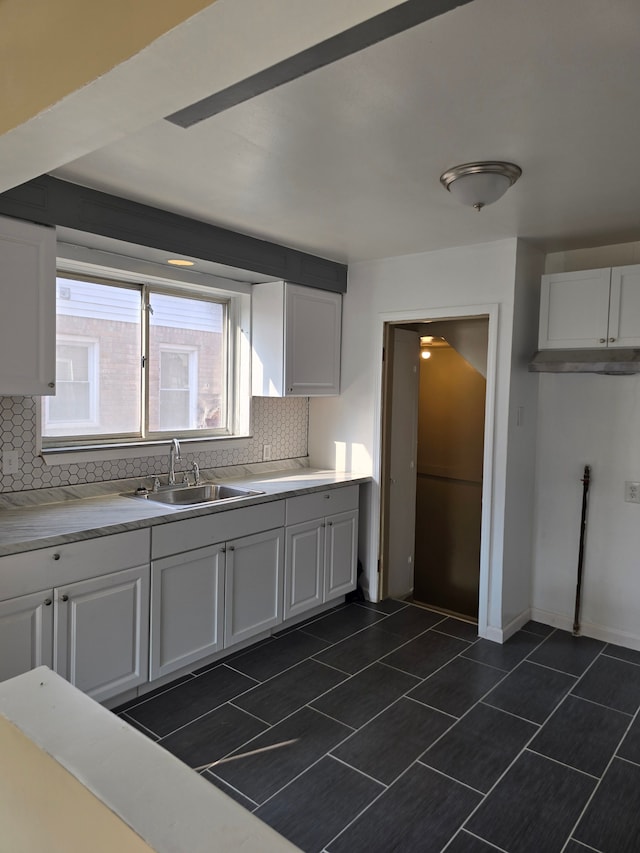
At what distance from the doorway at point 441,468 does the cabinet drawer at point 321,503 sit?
0.48m

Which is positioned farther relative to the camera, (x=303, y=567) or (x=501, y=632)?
(x=303, y=567)

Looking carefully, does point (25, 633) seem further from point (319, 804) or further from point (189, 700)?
point (319, 804)

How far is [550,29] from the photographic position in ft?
4.96

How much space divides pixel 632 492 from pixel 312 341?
222cm

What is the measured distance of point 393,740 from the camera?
2664 mm

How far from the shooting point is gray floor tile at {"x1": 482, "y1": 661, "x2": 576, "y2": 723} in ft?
9.70

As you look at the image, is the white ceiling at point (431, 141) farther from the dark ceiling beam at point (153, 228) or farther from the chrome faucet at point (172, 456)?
the chrome faucet at point (172, 456)

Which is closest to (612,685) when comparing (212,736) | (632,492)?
(632,492)

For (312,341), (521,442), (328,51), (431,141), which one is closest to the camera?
(328,51)

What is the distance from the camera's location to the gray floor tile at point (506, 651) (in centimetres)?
345

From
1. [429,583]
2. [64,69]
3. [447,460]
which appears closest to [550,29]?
[64,69]

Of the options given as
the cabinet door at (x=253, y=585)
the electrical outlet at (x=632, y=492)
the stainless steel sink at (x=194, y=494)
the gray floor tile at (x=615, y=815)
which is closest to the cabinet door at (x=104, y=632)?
the cabinet door at (x=253, y=585)

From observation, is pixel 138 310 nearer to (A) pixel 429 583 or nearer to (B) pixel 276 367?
(B) pixel 276 367

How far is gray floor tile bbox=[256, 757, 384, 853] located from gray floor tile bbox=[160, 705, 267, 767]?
0.36 m
